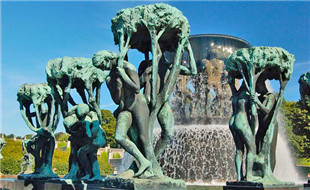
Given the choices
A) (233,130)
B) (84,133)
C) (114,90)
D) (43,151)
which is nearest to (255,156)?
(233,130)

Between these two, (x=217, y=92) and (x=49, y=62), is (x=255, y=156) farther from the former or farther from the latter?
(x=217, y=92)

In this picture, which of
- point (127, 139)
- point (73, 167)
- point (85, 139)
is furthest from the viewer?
point (73, 167)

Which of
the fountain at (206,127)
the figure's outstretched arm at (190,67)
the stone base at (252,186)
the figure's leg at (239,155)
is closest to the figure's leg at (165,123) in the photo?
the figure's outstretched arm at (190,67)

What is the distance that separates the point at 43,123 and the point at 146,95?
5824 mm

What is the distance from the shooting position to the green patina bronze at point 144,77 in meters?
5.10

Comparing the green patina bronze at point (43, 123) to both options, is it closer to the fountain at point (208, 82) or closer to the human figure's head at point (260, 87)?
the human figure's head at point (260, 87)

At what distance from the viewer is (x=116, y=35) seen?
5602 millimetres

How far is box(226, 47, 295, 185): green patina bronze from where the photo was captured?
6.48m

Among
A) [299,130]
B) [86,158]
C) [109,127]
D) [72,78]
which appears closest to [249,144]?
[86,158]

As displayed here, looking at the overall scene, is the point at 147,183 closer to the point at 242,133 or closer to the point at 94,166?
the point at 242,133

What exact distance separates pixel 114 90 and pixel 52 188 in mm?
3676

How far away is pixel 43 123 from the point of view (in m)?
10.2

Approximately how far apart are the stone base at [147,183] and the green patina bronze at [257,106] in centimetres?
218

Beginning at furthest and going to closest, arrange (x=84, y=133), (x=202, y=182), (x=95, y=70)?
(x=202, y=182), (x=95, y=70), (x=84, y=133)
